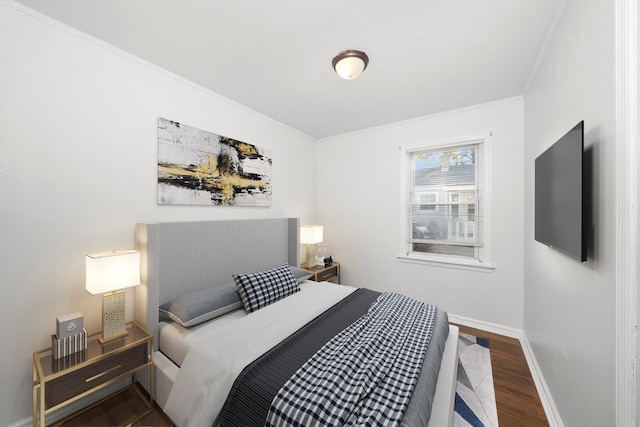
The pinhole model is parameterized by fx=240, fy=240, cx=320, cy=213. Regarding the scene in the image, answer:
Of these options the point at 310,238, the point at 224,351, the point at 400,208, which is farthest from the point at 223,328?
the point at 400,208

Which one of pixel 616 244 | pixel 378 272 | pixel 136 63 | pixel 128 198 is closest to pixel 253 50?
pixel 136 63

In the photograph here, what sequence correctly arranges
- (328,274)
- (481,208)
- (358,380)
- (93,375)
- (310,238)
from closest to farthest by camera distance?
(358,380)
(93,375)
(481,208)
(310,238)
(328,274)

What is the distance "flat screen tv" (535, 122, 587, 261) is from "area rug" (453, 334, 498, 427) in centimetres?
124

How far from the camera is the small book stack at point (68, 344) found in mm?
1459

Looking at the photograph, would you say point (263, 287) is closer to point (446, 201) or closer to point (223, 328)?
point (223, 328)

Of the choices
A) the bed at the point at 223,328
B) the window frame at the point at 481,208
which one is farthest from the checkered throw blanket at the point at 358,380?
the window frame at the point at 481,208

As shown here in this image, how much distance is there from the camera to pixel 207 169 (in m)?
2.50

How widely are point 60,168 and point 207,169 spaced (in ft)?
3.46

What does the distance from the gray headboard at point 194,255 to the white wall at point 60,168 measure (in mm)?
216

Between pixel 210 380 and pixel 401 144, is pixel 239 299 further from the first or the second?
pixel 401 144

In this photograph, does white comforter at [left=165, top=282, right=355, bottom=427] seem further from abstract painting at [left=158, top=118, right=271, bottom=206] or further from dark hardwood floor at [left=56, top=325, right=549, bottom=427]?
abstract painting at [left=158, top=118, right=271, bottom=206]

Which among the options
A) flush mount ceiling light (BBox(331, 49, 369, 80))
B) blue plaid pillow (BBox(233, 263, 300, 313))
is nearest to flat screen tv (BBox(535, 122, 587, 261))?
flush mount ceiling light (BBox(331, 49, 369, 80))

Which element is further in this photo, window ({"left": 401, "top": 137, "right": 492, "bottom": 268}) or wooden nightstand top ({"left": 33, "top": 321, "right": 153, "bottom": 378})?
window ({"left": 401, "top": 137, "right": 492, "bottom": 268})

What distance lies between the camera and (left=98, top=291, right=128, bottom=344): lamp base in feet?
5.45
